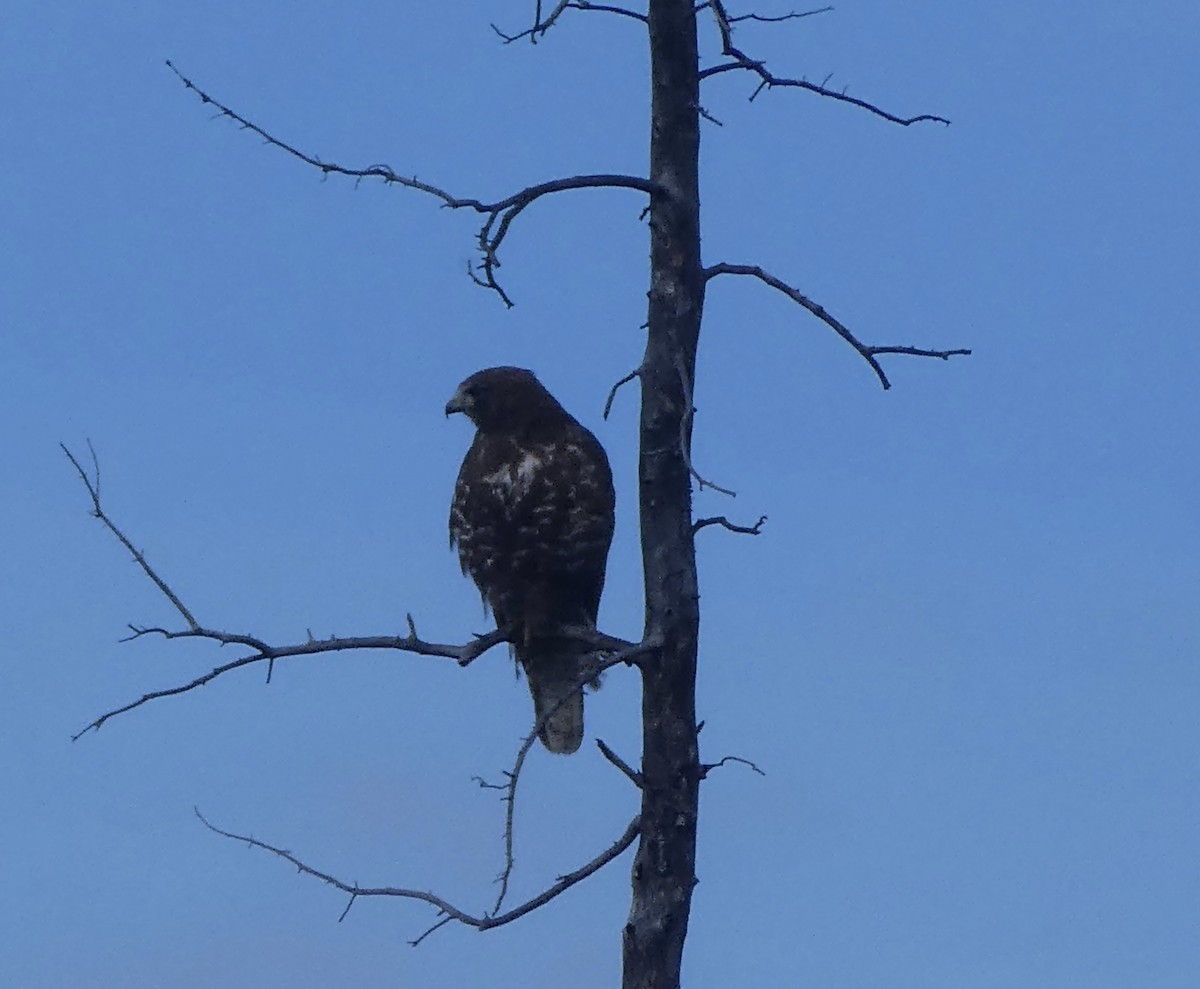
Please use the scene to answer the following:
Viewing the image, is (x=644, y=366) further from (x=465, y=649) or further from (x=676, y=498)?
(x=465, y=649)

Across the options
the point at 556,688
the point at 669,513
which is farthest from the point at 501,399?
the point at 669,513

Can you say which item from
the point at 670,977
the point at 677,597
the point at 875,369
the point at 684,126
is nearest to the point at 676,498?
the point at 677,597

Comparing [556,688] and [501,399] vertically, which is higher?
[501,399]

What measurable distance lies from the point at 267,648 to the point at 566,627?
1.62 metres

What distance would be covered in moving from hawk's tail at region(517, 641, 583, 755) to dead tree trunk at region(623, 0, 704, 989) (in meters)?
1.38

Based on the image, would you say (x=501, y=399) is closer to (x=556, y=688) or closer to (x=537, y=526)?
(x=537, y=526)

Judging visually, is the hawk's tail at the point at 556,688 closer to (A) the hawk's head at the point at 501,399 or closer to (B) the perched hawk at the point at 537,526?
(B) the perched hawk at the point at 537,526

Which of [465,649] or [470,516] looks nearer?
[465,649]

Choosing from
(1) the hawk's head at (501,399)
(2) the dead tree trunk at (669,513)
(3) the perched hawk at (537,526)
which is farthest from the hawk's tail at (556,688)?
(2) the dead tree trunk at (669,513)

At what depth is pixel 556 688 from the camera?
7785 mm

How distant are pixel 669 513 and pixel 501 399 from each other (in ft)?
5.72

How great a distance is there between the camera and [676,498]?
6.28 metres

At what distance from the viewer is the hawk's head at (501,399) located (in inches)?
305

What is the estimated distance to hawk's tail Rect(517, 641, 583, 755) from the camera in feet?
25.5
